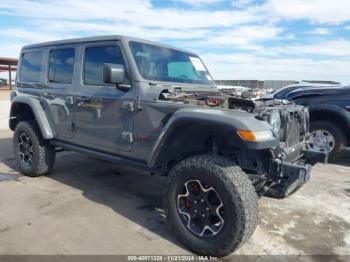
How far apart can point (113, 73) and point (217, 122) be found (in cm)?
128

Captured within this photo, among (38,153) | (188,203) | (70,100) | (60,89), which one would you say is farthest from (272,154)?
(38,153)

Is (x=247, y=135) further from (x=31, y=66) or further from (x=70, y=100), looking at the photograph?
(x=31, y=66)

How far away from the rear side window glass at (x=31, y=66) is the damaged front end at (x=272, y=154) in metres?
2.59

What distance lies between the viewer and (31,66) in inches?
216

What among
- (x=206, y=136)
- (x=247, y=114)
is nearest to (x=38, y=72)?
(x=206, y=136)

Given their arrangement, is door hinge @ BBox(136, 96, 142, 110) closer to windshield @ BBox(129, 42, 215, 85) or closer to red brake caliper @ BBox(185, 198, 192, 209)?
windshield @ BBox(129, 42, 215, 85)

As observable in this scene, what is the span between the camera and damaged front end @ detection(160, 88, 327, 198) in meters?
3.17

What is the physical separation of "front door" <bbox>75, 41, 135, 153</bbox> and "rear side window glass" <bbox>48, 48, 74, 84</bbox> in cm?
30

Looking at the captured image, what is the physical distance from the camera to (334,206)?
452 cm

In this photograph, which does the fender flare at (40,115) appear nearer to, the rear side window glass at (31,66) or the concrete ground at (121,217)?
the rear side window glass at (31,66)

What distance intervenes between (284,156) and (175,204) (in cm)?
113

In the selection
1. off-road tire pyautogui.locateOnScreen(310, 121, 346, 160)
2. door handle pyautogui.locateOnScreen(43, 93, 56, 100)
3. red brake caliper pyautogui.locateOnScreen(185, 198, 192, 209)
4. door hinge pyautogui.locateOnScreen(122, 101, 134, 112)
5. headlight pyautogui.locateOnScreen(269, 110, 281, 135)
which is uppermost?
door handle pyautogui.locateOnScreen(43, 93, 56, 100)

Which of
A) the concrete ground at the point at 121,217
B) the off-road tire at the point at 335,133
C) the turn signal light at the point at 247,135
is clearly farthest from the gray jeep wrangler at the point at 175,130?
the off-road tire at the point at 335,133

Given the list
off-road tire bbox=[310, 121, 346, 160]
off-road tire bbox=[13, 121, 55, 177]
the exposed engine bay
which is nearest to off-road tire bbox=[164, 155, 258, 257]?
the exposed engine bay
